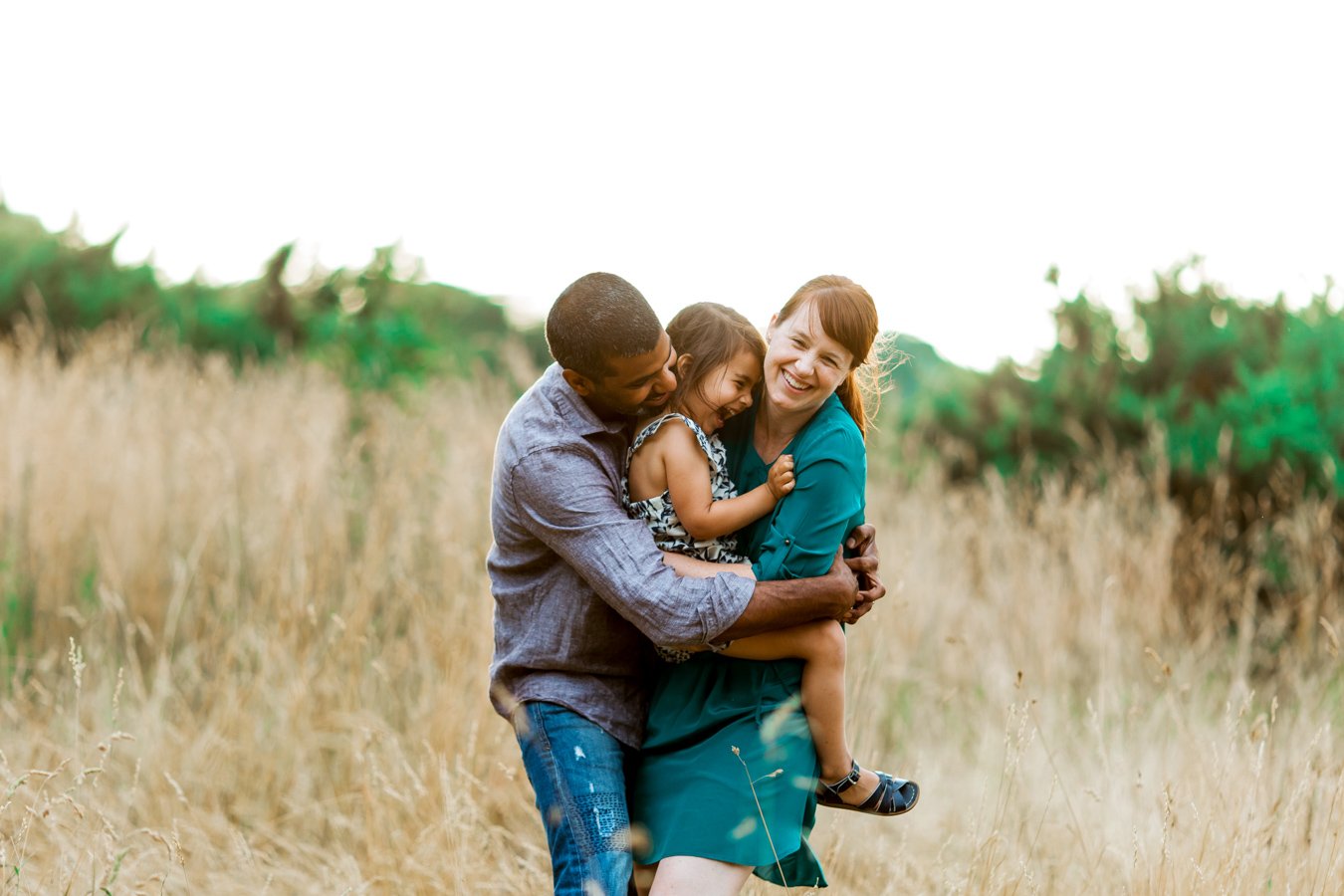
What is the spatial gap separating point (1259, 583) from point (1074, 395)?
1910mm

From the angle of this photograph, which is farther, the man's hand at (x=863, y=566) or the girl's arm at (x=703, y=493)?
the man's hand at (x=863, y=566)

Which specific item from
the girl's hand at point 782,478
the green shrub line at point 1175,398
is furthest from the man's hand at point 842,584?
the green shrub line at point 1175,398

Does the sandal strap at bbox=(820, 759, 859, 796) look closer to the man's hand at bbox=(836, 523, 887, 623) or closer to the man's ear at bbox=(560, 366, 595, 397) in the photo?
the man's hand at bbox=(836, 523, 887, 623)

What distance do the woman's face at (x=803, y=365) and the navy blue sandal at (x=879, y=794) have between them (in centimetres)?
83

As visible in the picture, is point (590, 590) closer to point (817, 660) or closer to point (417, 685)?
point (817, 660)

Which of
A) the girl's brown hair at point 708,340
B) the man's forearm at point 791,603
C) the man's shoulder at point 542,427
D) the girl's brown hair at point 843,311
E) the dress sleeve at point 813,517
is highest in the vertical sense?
the girl's brown hair at point 843,311

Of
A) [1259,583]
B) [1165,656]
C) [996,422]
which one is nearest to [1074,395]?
[996,422]

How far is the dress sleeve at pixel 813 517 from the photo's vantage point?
227 cm

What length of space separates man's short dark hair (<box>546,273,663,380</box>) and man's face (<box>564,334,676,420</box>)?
0.02 metres

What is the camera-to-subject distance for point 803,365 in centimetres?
237

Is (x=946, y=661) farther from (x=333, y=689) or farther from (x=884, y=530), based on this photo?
(x=333, y=689)

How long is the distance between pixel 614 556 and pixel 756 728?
0.50m

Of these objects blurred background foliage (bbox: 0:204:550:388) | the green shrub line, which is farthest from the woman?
blurred background foliage (bbox: 0:204:550:388)

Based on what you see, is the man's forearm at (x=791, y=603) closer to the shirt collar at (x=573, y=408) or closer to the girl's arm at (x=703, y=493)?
the girl's arm at (x=703, y=493)
